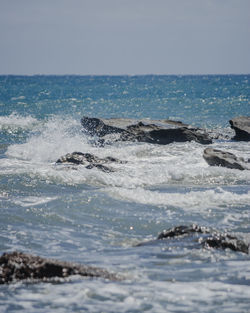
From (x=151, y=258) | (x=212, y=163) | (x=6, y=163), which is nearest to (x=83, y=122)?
(x=6, y=163)

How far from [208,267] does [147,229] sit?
84.3 inches

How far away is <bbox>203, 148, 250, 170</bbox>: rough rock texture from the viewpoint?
46.8 ft

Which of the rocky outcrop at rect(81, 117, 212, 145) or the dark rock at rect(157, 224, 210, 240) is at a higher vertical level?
the rocky outcrop at rect(81, 117, 212, 145)

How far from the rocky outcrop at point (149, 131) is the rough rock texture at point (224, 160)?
5.39 meters

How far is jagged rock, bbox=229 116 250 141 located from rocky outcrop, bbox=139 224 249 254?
14545 mm

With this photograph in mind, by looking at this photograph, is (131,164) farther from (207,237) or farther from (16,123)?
(16,123)

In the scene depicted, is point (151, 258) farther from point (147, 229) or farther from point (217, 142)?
point (217, 142)

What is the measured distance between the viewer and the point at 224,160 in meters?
14.5

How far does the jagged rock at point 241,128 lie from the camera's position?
70.6ft

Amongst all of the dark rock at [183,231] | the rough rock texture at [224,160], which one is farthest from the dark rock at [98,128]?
the dark rock at [183,231]

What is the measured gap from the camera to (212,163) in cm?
1478

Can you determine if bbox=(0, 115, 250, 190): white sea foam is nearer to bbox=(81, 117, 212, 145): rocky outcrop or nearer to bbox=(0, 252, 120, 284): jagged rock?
bbox=(81, 117, 212, 145): rocky outcrop

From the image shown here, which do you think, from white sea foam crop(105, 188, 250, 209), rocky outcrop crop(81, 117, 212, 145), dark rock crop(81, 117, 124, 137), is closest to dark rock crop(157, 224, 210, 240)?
white sea foam crop(105, 188, 250, 209)

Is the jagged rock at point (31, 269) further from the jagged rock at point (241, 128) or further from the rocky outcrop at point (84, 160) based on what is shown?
the jagged rock at point (241, 128)
